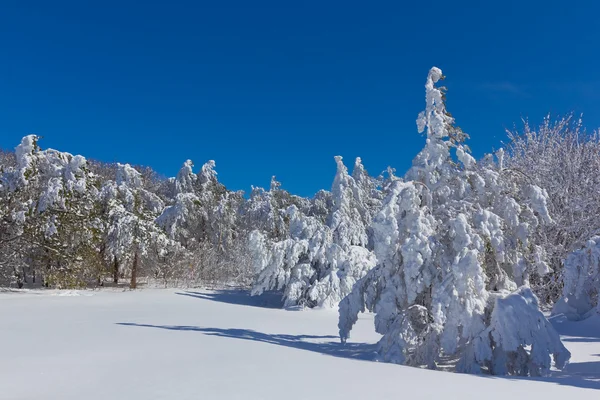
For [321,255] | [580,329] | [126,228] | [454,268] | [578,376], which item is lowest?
[578,376]

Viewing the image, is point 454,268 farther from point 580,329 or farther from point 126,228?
point 126,228

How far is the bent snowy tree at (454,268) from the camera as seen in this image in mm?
6773

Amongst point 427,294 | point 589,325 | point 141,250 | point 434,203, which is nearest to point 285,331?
point 427,294

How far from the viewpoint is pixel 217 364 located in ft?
19.5

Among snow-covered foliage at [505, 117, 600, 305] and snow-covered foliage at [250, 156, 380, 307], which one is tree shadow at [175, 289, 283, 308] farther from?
snow-covered foliage at [505, 117, 600, 305]

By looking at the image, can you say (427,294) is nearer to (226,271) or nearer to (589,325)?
(589,325)

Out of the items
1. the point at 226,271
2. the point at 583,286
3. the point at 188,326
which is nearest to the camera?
the point at 583,286

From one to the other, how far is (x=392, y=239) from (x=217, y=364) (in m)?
3.64

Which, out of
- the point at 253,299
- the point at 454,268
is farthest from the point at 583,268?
the point at 253,299

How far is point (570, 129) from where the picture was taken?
70.1 feet

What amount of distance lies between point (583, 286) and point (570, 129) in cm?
1567

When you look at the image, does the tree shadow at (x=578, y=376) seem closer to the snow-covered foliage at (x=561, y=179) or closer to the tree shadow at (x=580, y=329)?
the tree shadow at (x=580, y=329)

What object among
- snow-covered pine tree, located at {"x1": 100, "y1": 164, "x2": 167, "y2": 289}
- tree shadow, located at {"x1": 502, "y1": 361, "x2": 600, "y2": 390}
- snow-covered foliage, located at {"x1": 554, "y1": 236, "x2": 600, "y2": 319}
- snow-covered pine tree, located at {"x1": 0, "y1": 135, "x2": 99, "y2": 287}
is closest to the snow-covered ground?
tree shadow, located at {"x1": 502, "y1": 361, "x2": 600, "y2": 390}

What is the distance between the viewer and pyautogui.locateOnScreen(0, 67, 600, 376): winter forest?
7148 mm
